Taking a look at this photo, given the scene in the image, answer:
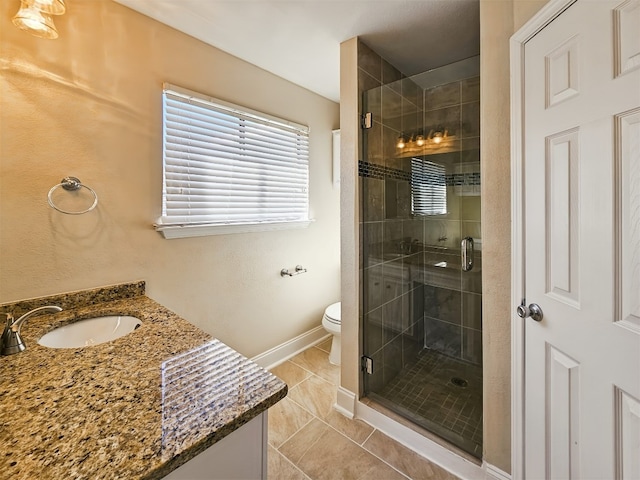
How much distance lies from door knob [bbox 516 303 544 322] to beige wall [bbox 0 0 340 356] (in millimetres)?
1671

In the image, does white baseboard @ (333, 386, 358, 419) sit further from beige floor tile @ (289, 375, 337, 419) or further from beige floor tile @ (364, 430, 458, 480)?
beige floor tile @ (364, 430, 458, 480)

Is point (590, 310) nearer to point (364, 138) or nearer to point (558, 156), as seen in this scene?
point (558, 156)

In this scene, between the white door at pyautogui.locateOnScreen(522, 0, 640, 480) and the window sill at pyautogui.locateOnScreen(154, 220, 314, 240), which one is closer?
the white door at pyautogui.locateOnScreen(522, 0, 640, 480)

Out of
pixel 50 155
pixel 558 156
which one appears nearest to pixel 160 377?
pixel 50 155

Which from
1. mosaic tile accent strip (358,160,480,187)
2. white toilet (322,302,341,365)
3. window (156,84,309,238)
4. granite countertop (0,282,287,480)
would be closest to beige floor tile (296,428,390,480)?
white toilet (322,302,341,365)

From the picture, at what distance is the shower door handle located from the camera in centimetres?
202

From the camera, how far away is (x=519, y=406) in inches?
45.1

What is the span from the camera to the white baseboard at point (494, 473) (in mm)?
1273

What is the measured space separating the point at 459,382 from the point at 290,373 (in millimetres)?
1242

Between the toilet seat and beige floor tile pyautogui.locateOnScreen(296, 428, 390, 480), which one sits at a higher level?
the toilet seat

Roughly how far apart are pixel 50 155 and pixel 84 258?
0.50 m

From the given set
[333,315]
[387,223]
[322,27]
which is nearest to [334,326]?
[333,315]

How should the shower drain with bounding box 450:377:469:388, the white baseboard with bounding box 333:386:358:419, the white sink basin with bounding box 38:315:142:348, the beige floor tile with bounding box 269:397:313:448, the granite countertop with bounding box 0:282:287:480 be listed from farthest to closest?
1. the shower drain with bounding box 450:377:469:388
2. the white baseboard with bounding box 333:386:358:419
3. the beige floor tile with bounding box 269:397:313:448
4. the white sink basin with bounding box 38:315:142:348
5. the granite countertop with bounding box 0:282:287:480

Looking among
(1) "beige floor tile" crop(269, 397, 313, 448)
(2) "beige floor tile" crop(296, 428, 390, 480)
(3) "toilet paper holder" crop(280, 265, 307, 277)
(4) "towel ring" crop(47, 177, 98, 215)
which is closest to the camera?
(4) "towel ring" crop(47, 177, 98, 215)
